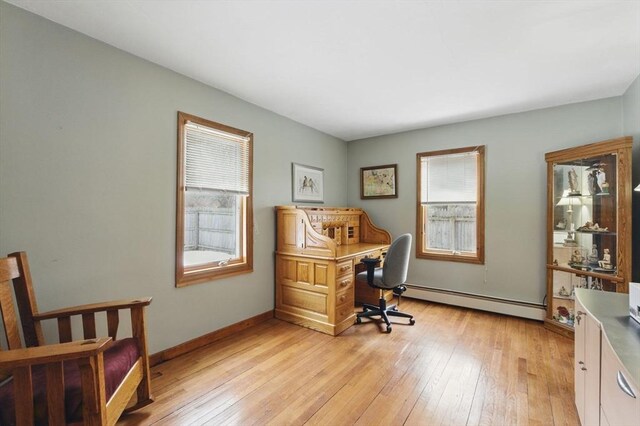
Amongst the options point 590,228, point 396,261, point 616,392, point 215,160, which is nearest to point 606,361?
point 616,392

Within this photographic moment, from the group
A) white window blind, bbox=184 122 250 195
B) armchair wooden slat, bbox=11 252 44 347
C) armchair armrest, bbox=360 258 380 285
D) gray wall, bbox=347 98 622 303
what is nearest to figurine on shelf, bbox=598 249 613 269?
gray wall, bbox=347 98 622 303

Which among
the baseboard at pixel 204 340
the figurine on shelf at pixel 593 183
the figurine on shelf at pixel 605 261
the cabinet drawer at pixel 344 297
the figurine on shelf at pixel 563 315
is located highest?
the figurine on shelf at pixel 593 183

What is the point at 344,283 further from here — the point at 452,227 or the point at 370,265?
the point at 452,227

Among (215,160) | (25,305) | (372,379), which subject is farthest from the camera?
(215,160)

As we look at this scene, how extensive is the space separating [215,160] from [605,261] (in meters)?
3.89

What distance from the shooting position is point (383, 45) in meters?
2.02

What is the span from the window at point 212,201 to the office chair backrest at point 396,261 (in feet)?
4.91

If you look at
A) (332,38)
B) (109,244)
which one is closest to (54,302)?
(109,244)

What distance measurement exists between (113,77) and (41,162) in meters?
0.79

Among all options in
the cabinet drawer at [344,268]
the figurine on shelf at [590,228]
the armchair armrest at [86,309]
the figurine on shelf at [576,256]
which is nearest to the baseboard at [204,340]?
the armchair armrest at [86,309]

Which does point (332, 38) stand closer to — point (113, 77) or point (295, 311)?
point (113, 77)

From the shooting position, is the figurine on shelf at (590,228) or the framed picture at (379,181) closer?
the figurine on shelf at (590,228)

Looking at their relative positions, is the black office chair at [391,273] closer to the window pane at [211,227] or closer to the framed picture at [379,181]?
the framed picture at [379,181]

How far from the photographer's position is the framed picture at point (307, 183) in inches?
144
